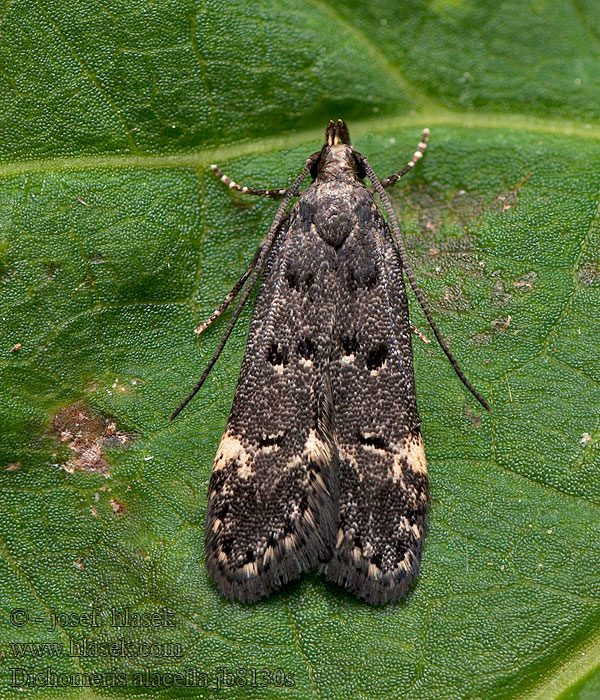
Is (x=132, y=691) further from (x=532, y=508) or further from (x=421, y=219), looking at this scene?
(x=421, y=219)

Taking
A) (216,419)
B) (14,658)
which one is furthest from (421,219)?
(14,658)

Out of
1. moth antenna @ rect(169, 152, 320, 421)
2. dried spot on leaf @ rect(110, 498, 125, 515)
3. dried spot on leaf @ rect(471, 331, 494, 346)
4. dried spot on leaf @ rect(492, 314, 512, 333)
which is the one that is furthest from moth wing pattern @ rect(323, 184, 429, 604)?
dried spot on leaf @ rect(110, 498, 125, 515)

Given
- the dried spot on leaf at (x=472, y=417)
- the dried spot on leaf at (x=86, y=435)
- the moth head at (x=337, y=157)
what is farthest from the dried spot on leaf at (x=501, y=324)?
the dried spot on leaf at (x=86, y=435)

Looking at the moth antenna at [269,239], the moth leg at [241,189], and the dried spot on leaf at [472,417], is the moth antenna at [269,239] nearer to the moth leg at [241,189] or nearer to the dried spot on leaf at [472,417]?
the moth leg at [241,189]

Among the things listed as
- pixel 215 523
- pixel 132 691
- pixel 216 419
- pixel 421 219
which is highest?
pixel 421 219

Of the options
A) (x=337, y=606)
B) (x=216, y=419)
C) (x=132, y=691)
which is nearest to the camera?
(x=132, y=691)

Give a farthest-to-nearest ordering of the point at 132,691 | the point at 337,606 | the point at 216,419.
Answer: the point at 216,419, the point at 337,606, the point at 132,691
